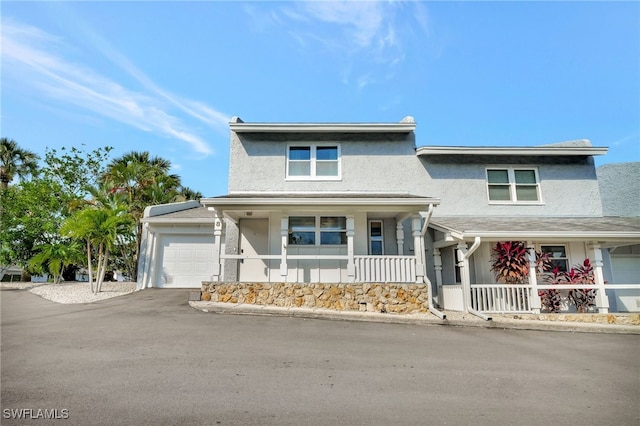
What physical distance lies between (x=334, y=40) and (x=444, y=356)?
32.5 feet

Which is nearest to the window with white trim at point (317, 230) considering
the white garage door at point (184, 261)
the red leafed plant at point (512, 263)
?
the white garage door at point (184, 261)

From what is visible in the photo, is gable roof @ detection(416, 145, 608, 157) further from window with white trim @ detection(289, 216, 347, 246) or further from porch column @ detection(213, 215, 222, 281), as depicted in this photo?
porch column @ detection(213, 215, 222, 281)

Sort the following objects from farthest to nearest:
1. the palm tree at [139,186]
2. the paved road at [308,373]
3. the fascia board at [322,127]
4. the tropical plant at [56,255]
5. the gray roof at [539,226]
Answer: the palm tree at [139,186]
the tropical plant at [56,255]
the fascia board at [322,127]
the gray roof at [539,226]
the paved road at [308,373]

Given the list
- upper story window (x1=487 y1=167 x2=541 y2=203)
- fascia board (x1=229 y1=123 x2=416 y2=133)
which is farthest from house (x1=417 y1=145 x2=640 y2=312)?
fascia board (x1=229 y1=123 x2=416 y2=133)

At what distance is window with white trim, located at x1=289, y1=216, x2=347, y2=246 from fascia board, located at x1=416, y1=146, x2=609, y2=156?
4307 mm

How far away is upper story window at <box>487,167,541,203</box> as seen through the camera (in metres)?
13.0

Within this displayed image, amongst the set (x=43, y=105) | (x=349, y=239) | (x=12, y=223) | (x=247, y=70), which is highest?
(x=247, y=70)

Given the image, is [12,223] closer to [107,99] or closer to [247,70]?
[107,99]

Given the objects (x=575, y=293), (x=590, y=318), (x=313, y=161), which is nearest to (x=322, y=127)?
(x=313, y=161)

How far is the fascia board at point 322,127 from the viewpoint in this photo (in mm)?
12359

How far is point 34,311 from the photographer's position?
30.5 ft

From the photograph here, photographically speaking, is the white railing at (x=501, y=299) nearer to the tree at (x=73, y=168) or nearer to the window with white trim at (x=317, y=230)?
the window with white trim at (x=317, y=230)

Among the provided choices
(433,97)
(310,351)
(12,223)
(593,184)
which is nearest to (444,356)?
(310,351)

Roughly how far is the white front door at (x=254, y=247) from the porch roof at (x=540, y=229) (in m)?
5.93
